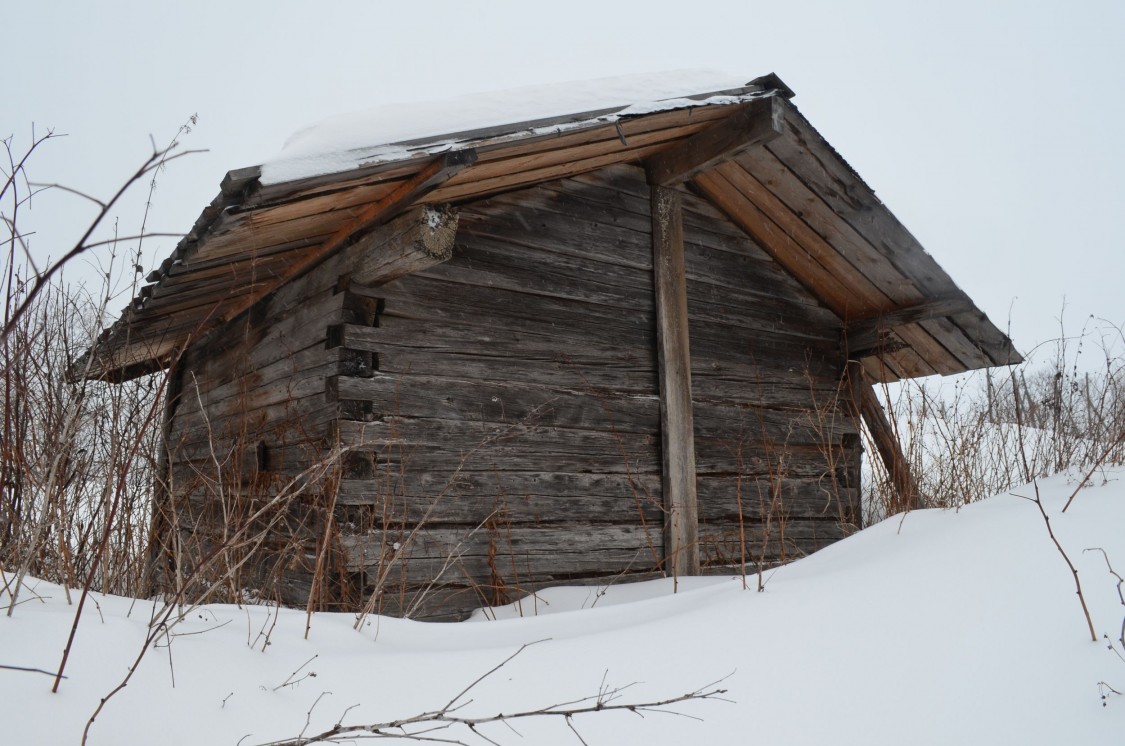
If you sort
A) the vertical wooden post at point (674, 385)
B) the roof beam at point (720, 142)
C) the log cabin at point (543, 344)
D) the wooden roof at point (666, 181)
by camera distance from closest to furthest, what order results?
1. the wooden roof at point (666, 181)
2. the log cabin at point (543, 344)
3. the roof beam at point (720, 142)
4. the vertical wooden post at point (674, 385)

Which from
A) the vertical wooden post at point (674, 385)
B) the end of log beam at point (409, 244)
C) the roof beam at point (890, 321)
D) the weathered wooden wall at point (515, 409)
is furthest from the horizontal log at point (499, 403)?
the roof beam at point (890, 321)

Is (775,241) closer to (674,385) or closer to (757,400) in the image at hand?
(757,400)

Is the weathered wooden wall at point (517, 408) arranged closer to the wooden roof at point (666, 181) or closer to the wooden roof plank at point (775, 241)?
the wooden roof plank at point (775, 241)

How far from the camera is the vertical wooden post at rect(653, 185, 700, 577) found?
517cm

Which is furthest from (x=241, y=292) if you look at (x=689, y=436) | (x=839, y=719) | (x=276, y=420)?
(x=839, y=719)

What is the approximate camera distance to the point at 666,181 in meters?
5.52

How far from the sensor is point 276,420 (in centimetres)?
494

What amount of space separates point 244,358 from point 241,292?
56 cm

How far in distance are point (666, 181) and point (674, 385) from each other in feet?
4.64

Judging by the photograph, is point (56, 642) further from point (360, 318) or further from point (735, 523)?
point (735, 523)

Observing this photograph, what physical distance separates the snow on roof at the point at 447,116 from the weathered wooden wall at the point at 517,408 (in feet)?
2.31

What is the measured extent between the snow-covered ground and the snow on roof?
5.92 ft

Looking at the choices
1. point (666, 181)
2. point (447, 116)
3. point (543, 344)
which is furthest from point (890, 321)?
point (447, 116)

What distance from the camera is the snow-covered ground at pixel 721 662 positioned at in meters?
1.81
